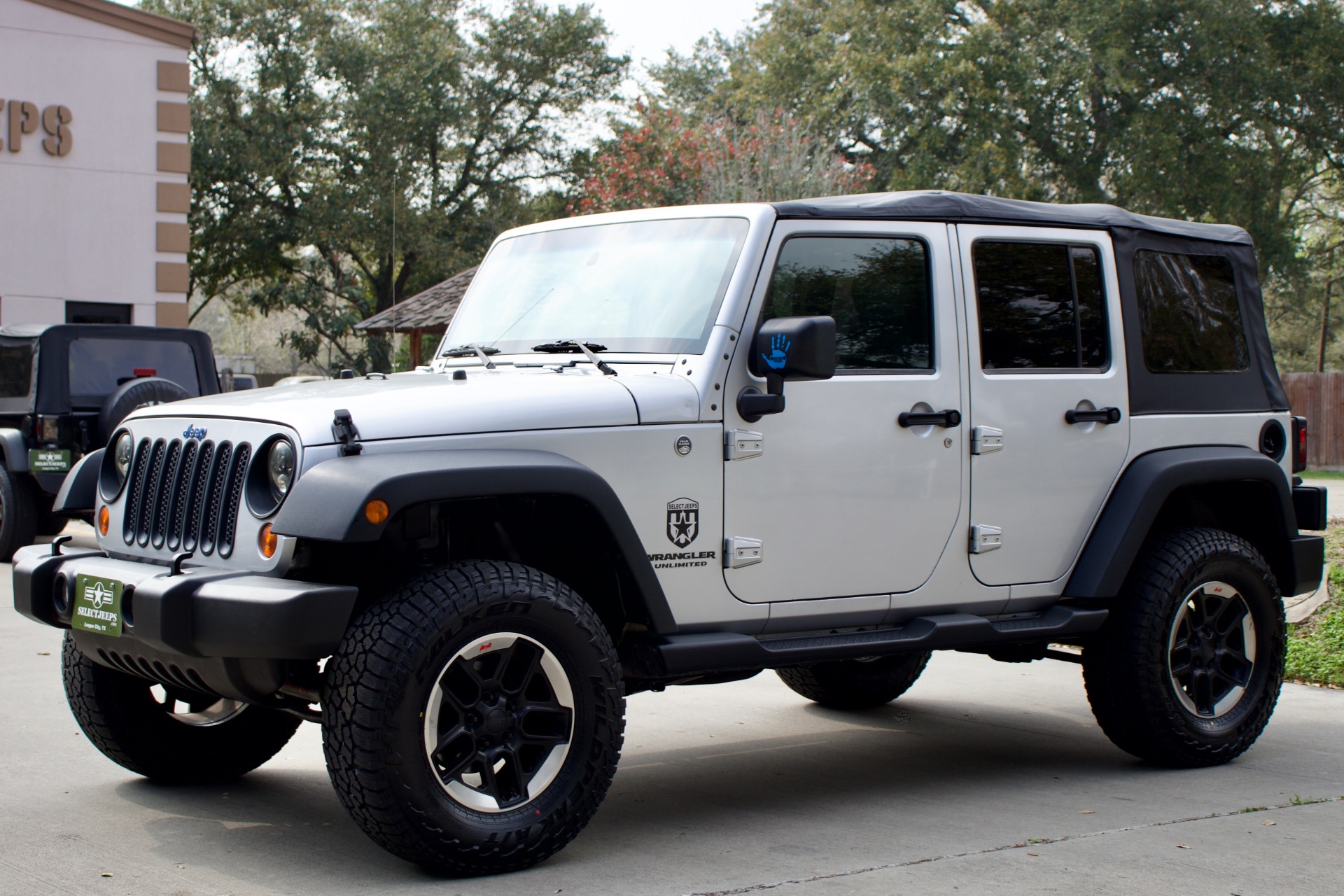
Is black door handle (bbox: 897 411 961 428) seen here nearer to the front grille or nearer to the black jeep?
the front grille

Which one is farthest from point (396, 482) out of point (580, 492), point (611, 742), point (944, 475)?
point (944, 475)

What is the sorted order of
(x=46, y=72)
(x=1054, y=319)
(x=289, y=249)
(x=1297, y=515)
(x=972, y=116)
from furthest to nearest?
(x=289, y=249)
(x=972, y=116)
(x=46, y=72)
(x=1297, y=515)
(x=1054, y=319)

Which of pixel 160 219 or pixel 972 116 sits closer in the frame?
pixel 160 219

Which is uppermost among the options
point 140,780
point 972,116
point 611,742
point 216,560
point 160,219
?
point 972,116

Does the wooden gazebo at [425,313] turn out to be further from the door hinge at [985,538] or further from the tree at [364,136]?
the door hinge at [985,538]

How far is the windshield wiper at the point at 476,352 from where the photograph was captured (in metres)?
5.27

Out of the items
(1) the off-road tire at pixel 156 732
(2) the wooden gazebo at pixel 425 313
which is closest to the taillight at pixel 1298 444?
(1) the off-road tire at pixel 156 732

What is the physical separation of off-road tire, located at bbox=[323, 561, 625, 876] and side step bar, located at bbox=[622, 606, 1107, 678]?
256 millimetres

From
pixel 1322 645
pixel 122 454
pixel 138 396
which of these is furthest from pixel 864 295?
pixel 138 396

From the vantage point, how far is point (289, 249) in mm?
40812

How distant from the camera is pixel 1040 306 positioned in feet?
18.3

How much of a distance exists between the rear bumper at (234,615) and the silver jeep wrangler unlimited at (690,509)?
13 mm

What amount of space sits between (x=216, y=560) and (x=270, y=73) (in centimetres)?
3656

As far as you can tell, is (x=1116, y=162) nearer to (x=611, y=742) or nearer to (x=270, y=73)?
(x=270, y=73)
